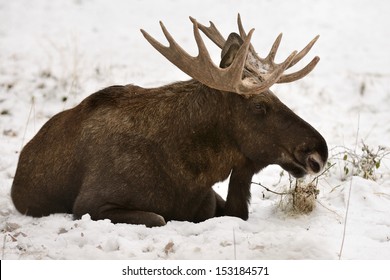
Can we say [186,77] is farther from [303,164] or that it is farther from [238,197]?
[303,164]

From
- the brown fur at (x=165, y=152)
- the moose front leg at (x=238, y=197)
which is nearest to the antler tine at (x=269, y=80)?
the brown fur at (x=165, y=152)

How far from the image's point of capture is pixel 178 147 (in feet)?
16.3

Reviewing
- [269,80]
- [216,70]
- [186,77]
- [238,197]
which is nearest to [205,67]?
[216,70]

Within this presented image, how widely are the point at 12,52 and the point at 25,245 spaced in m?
7.74

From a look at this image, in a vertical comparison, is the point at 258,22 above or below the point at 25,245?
above

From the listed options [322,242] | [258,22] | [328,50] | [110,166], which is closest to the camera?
[322,242]

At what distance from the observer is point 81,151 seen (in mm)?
5148

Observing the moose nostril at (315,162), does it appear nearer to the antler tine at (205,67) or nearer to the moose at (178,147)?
the moose at (178,147)

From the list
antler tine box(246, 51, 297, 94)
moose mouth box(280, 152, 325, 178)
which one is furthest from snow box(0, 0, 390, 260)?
antler tine box(246, 51, 297, 94)

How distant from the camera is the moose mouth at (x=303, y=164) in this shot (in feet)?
15.6

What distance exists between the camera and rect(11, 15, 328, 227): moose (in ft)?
15.6
